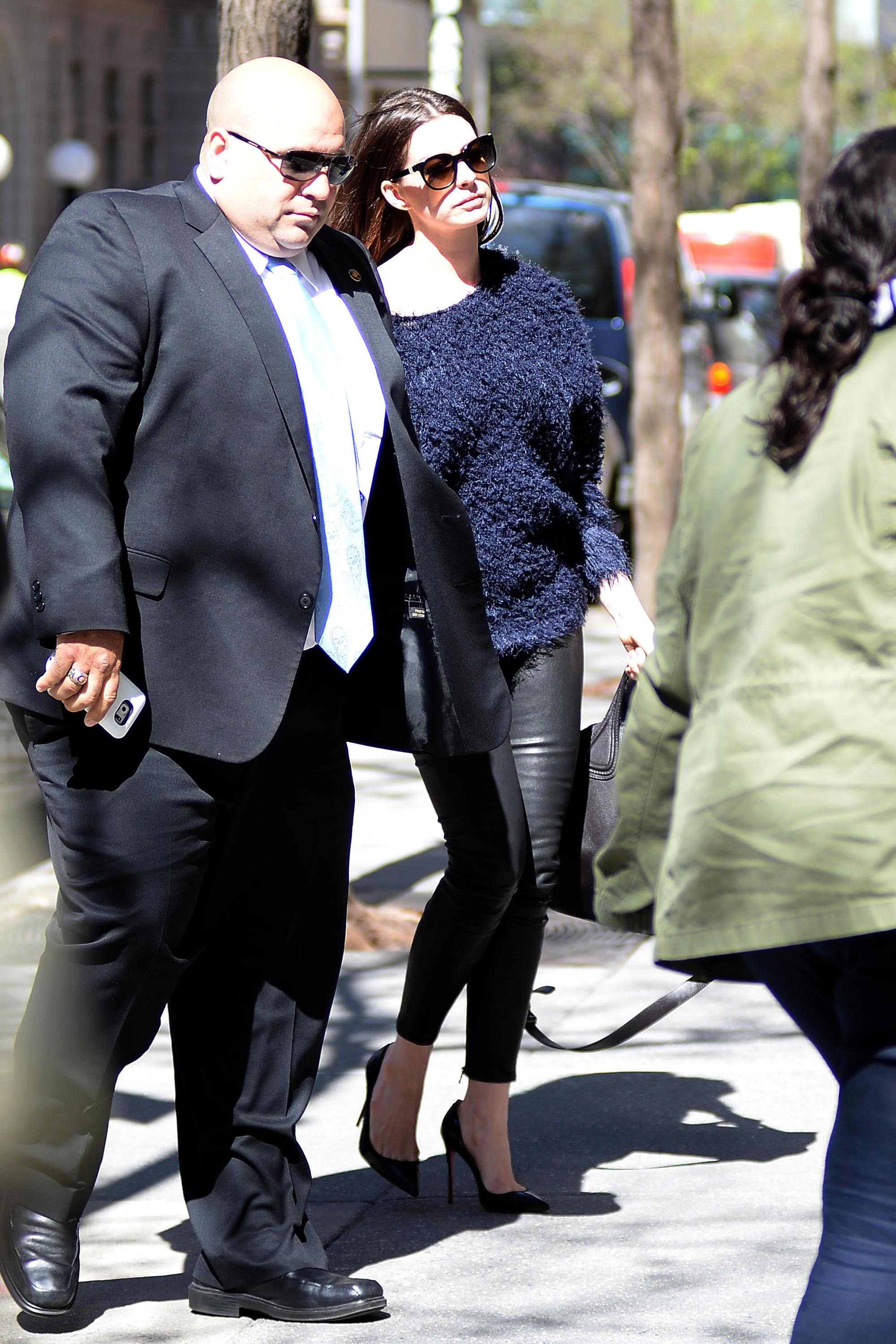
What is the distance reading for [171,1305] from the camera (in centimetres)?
335

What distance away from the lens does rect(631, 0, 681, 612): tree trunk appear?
34.7 ft

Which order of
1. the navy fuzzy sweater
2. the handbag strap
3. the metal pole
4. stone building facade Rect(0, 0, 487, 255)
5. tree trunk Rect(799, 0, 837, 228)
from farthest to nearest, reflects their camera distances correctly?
1. stone building facade Rect(0, 0, 487, 255)
2. the metal pole
3. tree trunk Rect(799, 0, 837, 228)
4. the handbag strap
5. the navy fuzzy sweater

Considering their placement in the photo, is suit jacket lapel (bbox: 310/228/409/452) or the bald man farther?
suit jacket lapel (bbox: 310/228/409/452)

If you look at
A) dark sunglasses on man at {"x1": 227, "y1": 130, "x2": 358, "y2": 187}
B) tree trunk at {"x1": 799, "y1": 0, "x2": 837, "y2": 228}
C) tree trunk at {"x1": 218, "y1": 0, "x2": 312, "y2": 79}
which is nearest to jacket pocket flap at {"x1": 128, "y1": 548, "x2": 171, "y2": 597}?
dark sunglasses on man at {"x1": 227, "y1": 130, "x2": 358, "y2": 187}

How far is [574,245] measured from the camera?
14352 mm

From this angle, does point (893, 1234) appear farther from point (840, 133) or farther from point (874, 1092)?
point (840, 133)

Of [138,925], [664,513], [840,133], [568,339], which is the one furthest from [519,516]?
[840,133]

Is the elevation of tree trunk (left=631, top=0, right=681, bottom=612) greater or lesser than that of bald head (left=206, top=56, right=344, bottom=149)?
lesser

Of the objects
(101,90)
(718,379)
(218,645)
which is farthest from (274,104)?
(101,90)

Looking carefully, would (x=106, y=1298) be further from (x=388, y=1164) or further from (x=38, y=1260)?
(x=388, y=1164)

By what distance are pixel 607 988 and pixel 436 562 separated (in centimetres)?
227

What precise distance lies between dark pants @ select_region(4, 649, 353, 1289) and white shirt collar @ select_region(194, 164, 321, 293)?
0.62m

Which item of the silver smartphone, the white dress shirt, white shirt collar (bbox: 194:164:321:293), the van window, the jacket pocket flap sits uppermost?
white shirt collar (bbox: 194:164:321:293)

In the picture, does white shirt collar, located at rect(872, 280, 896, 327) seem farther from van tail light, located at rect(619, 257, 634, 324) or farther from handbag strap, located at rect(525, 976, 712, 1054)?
van tail light, located at rect(619, 257, 634, 324)
